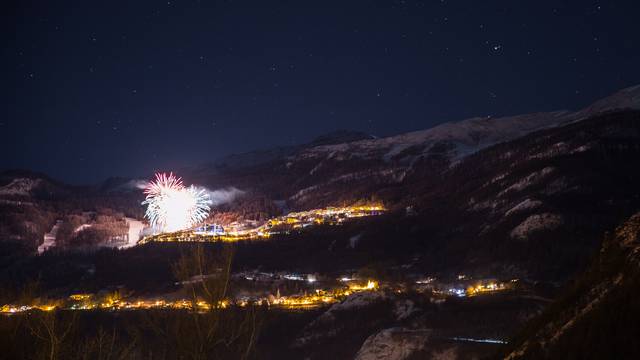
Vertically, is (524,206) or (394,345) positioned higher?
(524,206)

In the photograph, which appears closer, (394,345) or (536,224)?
(394,345)

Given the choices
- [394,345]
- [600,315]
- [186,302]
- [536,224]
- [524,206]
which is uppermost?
[524,206]

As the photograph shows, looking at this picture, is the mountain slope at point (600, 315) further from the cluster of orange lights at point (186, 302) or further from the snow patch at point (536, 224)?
the snow patch at point (536, 224)

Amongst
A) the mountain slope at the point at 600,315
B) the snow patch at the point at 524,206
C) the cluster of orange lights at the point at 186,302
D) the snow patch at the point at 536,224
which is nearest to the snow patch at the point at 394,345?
the mountain slope at the point at 600,315

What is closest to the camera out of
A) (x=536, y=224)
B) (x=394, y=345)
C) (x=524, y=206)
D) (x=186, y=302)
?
(x=394, y=345)

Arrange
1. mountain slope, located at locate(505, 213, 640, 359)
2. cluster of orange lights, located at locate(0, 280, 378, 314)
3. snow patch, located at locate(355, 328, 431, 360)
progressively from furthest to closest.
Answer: cluster of orange lights, located at locate(0, 280, 378, 314) < snow patch, located at locate(355, 328, 431, 360) < mountain slope, located at locate(505, 213, 640, 359)

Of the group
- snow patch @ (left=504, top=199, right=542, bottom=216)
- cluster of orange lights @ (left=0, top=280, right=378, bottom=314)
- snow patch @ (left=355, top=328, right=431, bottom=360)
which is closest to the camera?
snow patch @ (left=355, top=328, right=431, bottom=360)

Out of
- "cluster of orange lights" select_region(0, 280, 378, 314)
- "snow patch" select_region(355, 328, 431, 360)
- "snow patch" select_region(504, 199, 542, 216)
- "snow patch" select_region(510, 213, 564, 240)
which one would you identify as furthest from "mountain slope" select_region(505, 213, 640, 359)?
"snow patch" select_region(504, 199, 542, 216)

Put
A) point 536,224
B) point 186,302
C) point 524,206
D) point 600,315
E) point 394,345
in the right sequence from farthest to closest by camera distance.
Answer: point 524,206 → point 536,224 → point 186,302 → point 394,345 → point 600,315

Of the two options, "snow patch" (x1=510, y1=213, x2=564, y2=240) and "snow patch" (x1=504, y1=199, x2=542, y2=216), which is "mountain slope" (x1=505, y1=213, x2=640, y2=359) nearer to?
"snow patch" (x1=510, y1=213, x2=564, y2=240)

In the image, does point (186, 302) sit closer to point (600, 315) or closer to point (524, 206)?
point (524, 206)

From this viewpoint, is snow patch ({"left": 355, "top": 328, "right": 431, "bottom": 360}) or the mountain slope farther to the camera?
snow patch ({"left": 355, "top": 328, "right": 431, "bottom": 360})

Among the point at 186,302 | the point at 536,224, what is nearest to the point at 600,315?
the point at 186,302
